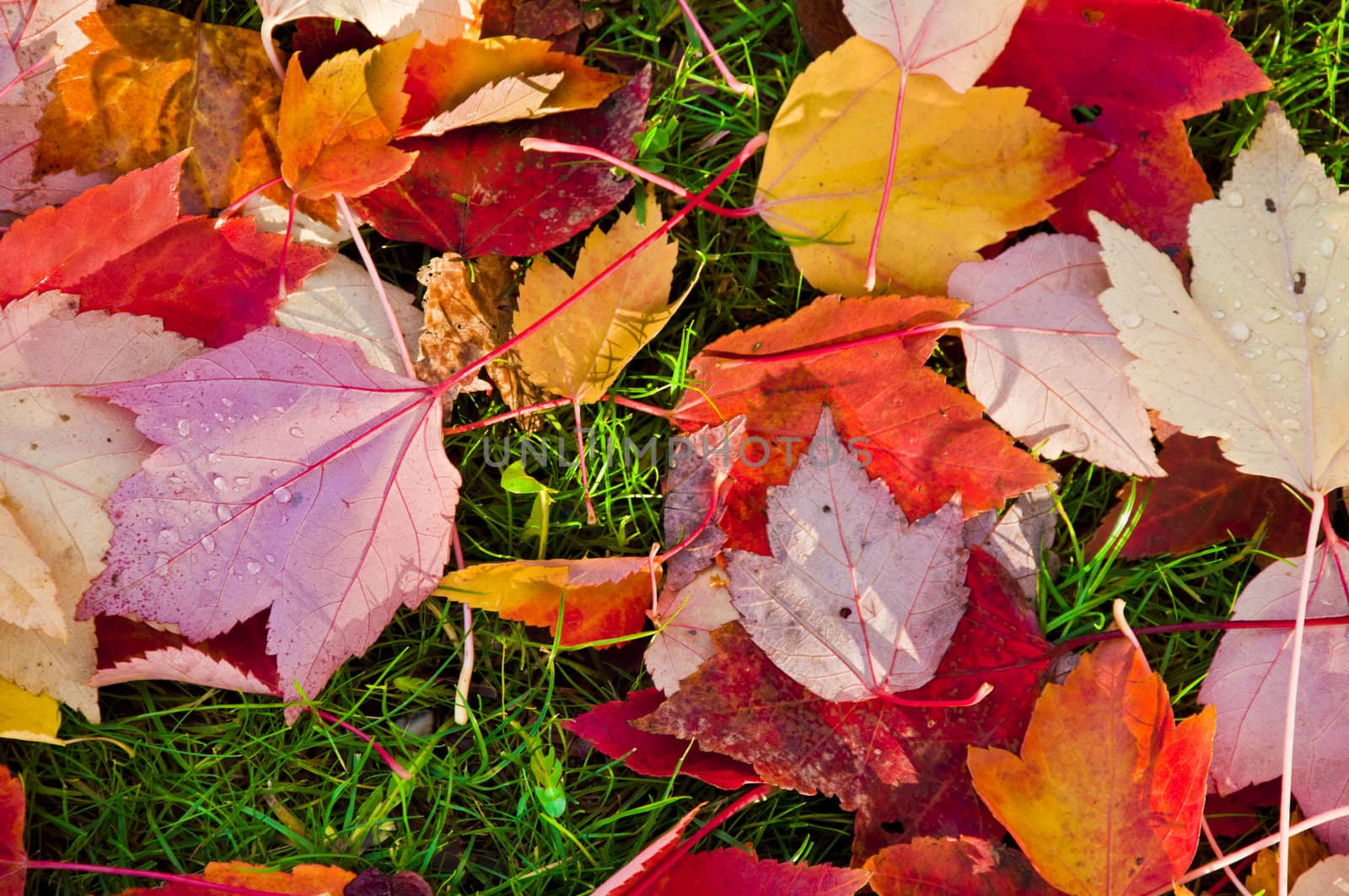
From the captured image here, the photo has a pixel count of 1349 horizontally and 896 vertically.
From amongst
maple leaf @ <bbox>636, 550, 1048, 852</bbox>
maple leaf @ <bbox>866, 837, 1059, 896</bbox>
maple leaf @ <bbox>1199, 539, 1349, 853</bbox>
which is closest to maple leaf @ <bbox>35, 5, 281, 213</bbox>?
maple leaf @ <bbox>636, 550, 1048, 852</bbox>

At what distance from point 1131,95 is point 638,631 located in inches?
39.2

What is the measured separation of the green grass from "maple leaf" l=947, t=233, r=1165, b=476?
0.35ft

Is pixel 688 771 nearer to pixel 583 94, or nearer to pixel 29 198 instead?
pixel 583 94

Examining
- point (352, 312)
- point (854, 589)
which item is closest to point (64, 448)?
point (352, 312)

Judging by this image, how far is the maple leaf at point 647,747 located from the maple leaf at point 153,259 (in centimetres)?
71

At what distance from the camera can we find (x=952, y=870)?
122cm

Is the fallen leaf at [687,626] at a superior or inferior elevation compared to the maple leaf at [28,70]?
inferior

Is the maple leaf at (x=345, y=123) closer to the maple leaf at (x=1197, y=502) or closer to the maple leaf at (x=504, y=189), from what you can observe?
the maple leaf at (x=504, y=189)

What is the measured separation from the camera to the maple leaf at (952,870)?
1.21 m

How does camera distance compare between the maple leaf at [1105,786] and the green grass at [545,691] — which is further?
the green grass at [545,691]

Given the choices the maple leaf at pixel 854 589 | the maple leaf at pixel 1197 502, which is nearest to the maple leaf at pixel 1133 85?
the maple leaf at pixel 1197 502

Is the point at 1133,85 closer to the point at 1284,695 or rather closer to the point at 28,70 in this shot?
the point at 1284,695

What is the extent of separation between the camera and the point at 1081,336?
4.14 ft

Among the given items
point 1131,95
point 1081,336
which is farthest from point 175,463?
point 1131,95
